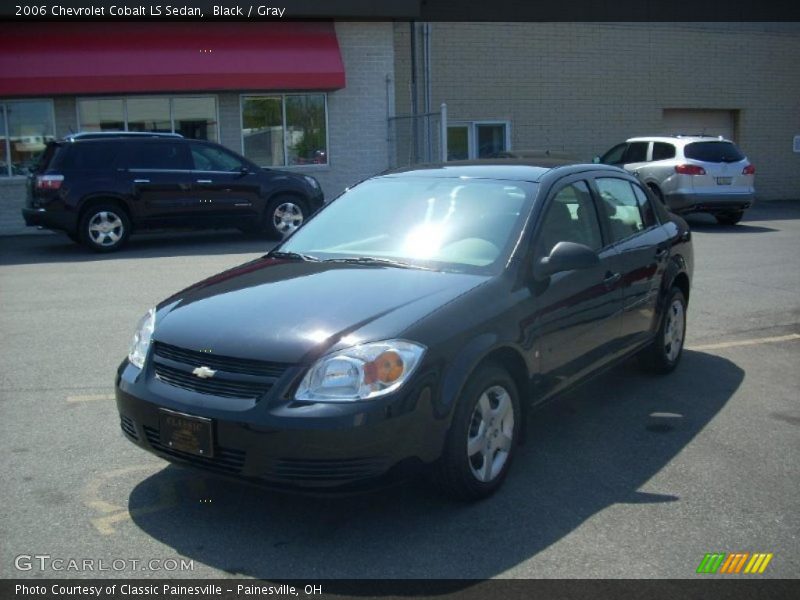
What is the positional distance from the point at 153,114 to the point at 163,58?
141 centimetres

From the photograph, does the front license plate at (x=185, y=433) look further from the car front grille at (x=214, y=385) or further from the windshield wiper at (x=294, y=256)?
the windshield wiper at (x=294, y=256)

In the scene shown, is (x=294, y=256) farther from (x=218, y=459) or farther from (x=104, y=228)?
(x=104, y=228)

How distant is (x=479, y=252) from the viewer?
16.2 ft

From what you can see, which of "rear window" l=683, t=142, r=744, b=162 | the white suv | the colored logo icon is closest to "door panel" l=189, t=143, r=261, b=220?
the white suv

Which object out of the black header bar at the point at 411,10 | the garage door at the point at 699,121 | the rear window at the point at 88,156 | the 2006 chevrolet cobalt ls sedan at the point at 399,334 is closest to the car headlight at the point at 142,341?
the 2006 chevrolet cobalt ls sedan at the point at 399,334

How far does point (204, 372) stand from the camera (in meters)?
4.03

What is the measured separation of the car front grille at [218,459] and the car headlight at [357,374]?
38cm

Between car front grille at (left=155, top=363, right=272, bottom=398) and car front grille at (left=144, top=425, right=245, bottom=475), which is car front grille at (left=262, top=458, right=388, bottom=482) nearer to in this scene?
car front grille at (left=144, top=425, right=245, bottom=475)

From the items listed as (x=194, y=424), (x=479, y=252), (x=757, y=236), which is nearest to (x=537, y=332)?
(x=479, y=252)

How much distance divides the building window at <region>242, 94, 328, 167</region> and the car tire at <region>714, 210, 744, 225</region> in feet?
28.2

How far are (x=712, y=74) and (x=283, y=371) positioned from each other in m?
24.3

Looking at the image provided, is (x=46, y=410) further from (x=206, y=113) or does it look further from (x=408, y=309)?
(x=206, y=113)

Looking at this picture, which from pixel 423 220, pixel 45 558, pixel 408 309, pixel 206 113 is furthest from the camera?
pixel 206 113

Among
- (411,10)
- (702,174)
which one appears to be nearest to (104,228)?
(411,10)
